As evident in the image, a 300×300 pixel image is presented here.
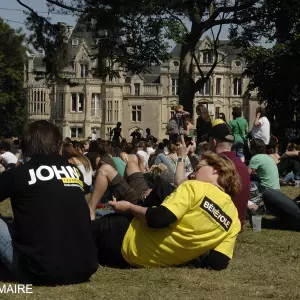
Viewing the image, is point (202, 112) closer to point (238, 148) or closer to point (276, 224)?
point (238, 148)

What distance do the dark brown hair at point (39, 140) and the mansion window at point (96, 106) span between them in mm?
92402

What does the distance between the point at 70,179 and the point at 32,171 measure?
0.34m

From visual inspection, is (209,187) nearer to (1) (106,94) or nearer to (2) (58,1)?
(2) (58,1)

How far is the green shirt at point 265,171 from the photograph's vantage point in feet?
41.3

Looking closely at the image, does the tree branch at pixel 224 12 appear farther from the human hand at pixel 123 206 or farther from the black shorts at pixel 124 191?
the human hand at pixel 123 206

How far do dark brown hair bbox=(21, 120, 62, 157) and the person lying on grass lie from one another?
1090mm

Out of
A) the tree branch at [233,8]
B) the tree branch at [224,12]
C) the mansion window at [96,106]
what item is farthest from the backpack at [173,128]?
the mansion window at [96,106]

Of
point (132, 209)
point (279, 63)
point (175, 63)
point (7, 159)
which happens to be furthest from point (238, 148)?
point (175, 63)

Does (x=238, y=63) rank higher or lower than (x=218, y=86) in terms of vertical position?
higher

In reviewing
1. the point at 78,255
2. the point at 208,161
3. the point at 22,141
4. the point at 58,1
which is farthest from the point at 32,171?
the point at 58,1

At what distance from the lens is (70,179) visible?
6824 mm

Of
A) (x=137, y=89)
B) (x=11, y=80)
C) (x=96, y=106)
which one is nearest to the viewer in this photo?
(x=11, y=80)

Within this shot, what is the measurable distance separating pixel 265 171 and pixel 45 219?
6520 mm

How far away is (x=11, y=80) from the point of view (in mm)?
77500
